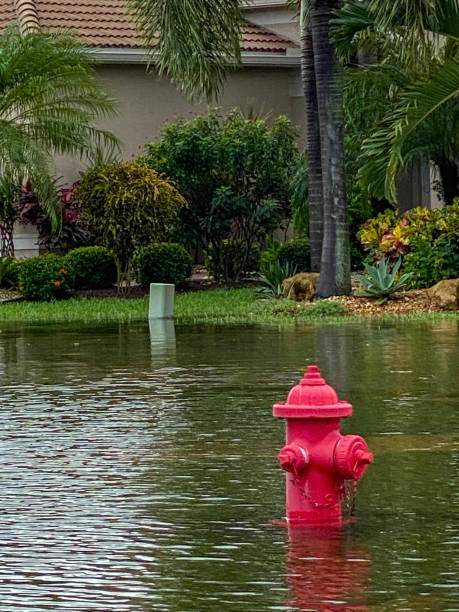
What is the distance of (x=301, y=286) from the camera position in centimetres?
2450


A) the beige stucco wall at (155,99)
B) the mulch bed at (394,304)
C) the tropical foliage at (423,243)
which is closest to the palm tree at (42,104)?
the beige stucco wall at (155,99)

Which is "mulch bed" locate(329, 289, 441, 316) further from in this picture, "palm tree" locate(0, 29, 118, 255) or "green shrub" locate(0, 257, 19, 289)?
"green shrub" locate(0, 257, 19, 289)

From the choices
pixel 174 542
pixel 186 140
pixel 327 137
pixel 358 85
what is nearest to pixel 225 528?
pixel 174 542

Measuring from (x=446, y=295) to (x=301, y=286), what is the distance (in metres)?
3.25

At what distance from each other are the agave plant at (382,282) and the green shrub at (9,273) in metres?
7.96

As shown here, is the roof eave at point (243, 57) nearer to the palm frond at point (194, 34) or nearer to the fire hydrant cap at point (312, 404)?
the palm frond at point (194, 34)

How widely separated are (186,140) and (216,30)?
447 cm

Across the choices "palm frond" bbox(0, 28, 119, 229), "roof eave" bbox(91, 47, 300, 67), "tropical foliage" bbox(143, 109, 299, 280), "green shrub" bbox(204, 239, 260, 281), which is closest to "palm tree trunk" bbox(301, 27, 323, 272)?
"tropical foliage" bbox(143, 109, 299, 280)

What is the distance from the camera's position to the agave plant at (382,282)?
2255 centimetres

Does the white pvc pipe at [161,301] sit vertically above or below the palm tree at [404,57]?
below

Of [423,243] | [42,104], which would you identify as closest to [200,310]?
[423,243]

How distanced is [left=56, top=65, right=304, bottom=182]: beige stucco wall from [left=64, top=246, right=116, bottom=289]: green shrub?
152 inches

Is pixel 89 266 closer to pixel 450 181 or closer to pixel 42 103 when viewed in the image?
pixel 42 103

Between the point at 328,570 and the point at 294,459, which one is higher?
the point at 294,459
